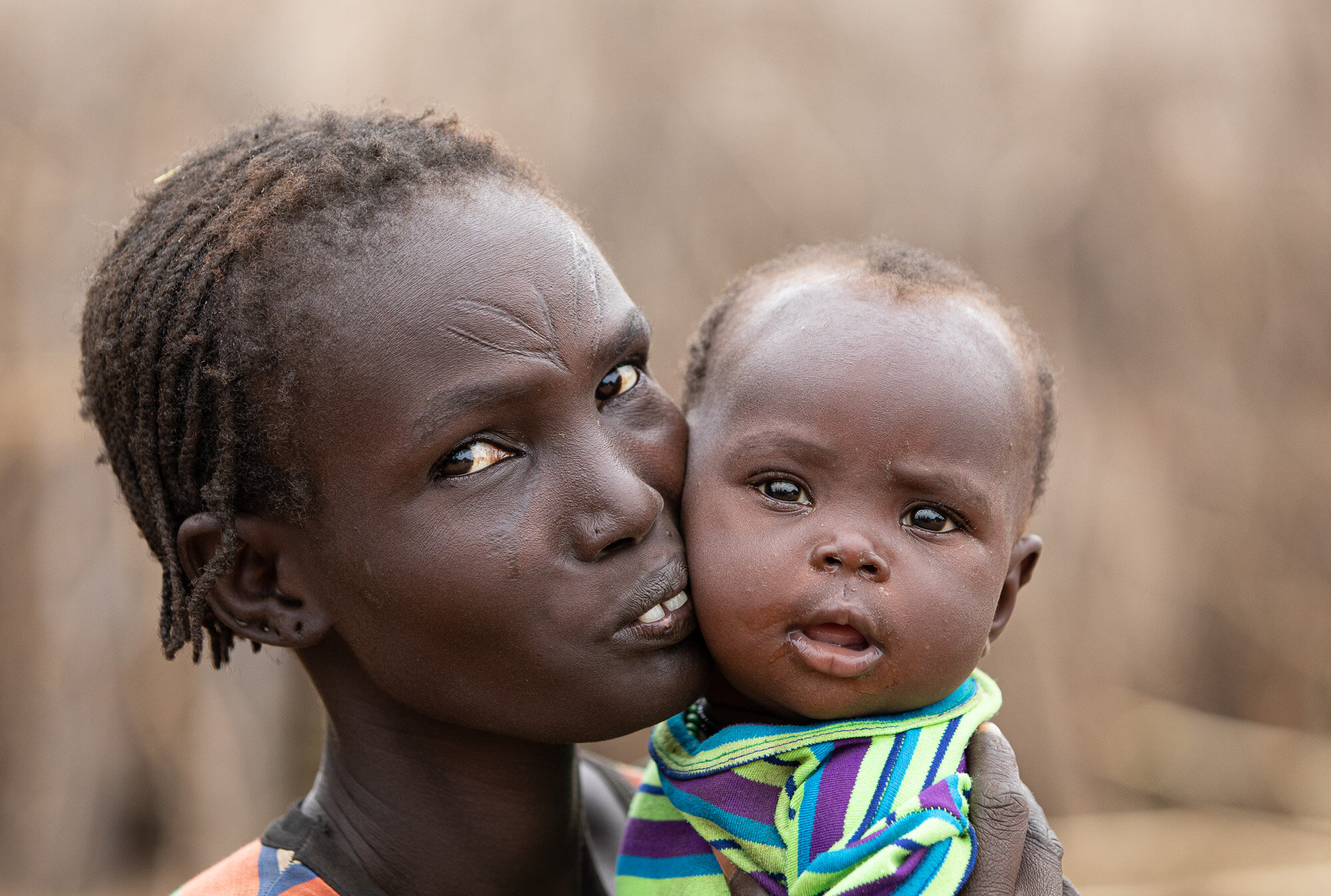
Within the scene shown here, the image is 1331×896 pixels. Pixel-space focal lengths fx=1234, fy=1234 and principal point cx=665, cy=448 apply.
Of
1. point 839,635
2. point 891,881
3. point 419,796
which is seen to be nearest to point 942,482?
point 839,635

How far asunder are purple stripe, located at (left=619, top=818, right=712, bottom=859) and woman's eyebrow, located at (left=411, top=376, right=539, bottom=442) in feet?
2.81

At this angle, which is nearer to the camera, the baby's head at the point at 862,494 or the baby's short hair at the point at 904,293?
the baby's head at the point at 862,494

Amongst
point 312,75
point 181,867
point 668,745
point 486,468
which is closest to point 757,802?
point 668,745

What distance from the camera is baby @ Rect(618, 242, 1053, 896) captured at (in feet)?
6.52

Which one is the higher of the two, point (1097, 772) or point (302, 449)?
point (302, 449)

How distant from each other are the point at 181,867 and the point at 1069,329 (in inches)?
183

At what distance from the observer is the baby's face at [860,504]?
206 centimetres

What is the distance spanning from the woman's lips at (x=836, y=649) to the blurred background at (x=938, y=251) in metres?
3.45

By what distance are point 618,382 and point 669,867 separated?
0.87 meters

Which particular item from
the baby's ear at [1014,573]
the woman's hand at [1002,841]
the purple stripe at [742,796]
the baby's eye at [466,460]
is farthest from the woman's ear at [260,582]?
the baby's ear at [1014,573]

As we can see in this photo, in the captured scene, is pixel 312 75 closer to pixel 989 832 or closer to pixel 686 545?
pixel 686 545

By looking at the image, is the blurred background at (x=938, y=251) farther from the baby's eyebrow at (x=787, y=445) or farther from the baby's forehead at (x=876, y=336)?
the baby's eyebrow at (x=787, y=445)

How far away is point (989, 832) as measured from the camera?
1988 millimetres

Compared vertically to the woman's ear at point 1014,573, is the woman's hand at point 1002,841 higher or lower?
lower
